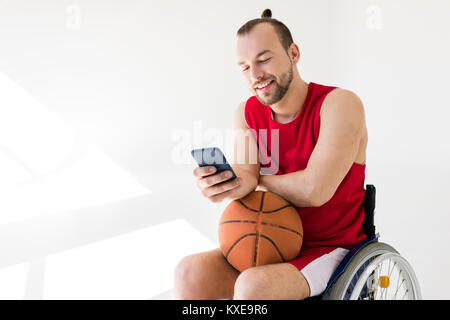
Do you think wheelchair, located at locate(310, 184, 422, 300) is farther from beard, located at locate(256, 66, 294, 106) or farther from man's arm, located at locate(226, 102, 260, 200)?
beard, located at locate(256, 66, 294, 106)

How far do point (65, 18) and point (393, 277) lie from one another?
289cm

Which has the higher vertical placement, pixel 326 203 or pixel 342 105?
pixel 342 105

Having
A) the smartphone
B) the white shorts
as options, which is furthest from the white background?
the smartphone

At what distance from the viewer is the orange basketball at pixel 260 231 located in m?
1.31

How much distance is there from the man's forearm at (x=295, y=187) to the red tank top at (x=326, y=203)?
114mm

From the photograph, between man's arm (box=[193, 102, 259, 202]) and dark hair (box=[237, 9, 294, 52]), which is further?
dark hair (box=[237, 9, 294, 52])

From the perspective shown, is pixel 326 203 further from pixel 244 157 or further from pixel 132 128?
pixel 132 128

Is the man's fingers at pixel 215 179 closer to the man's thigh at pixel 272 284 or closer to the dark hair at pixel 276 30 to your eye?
the man's thigh at pixel 272 284

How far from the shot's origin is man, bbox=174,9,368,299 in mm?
1380

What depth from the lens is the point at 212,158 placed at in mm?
1294

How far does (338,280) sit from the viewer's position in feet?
4.25

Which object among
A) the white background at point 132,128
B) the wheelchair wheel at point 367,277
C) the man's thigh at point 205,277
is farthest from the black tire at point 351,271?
the white background at point 132,128

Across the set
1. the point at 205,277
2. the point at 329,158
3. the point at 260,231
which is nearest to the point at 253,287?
the point at 260,231

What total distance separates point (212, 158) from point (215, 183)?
0.35ft
